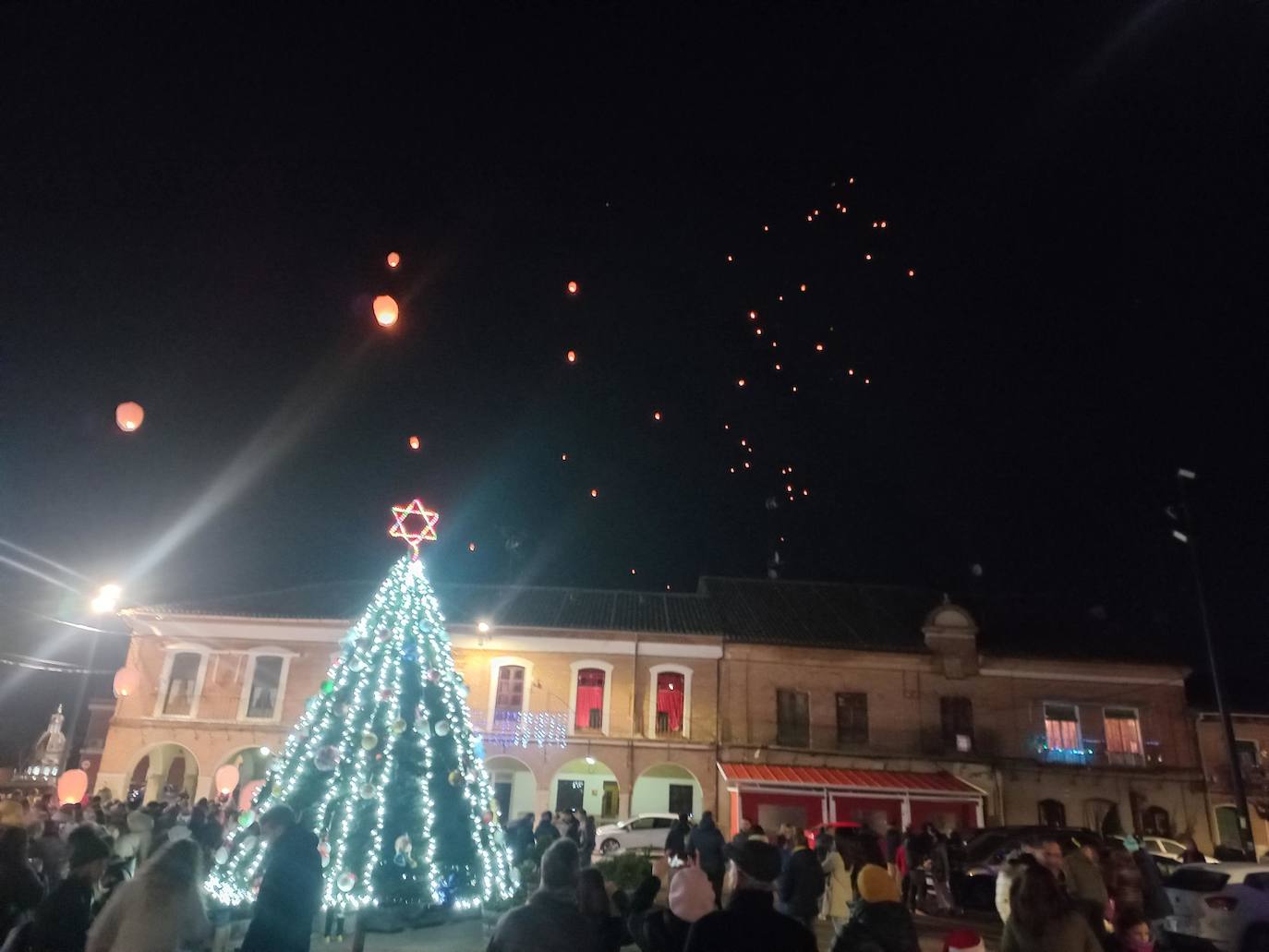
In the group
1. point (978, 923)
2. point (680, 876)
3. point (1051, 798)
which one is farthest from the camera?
point (1051, 798)

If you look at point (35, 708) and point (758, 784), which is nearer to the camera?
point (758, 784)

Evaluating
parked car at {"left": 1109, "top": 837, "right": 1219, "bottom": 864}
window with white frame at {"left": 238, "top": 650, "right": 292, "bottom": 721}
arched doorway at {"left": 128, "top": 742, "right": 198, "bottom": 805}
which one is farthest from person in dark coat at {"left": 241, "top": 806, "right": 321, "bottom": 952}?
A: arched doorway at {"left": 128, "top": 742, "right": 198, "bottom": 805}

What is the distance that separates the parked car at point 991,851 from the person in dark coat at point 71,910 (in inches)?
511

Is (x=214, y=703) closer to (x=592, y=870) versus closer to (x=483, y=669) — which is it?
(x=483, y=669)

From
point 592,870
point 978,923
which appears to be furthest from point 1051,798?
point 592,870

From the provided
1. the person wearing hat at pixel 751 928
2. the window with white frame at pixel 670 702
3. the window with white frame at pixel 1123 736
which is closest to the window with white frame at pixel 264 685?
the window with white frame at pixel 670 702

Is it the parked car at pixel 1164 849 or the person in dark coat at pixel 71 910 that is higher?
the person in dark coat at pixel 71 910

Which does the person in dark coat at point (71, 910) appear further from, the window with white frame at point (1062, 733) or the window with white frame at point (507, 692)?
the window with white frame at point (1062, 733)

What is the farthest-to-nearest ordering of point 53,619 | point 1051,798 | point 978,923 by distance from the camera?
1. point 1051,798
2. point 53,619
3. point 978,923

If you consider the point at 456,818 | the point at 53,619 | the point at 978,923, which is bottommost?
the point at 978,923

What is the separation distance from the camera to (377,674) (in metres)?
9.56

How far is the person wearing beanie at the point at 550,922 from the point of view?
3207 millimetres

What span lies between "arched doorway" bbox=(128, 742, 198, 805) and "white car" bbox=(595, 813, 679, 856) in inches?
509

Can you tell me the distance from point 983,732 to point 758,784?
278 inches
